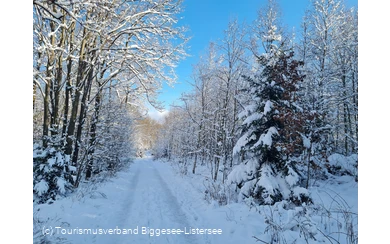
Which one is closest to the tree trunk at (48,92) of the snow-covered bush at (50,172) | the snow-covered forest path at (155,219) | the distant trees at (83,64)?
the distant trees at (83,64)

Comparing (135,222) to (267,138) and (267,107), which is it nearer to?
(267,138)

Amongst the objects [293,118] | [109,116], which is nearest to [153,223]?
[293,118]

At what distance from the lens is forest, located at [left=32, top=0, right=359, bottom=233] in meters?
3.90

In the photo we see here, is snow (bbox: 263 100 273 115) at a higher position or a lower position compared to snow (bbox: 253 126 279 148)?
higher

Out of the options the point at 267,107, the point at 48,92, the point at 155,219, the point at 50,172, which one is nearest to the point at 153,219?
the point at 155,219

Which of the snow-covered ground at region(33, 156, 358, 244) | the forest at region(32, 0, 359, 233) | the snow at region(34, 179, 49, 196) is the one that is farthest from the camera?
the forest at region(32, 0, 359, 233)

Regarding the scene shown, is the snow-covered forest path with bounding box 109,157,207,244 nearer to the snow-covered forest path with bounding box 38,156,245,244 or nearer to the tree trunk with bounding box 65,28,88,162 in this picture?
the snow-covered forest path with bounding box 38,156,245,244

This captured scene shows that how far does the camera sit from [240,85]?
746 cm

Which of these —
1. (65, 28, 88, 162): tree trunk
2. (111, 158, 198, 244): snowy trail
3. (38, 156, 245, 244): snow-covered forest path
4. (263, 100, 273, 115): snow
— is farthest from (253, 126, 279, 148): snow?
(65, 28, 88, 162): tree trunk

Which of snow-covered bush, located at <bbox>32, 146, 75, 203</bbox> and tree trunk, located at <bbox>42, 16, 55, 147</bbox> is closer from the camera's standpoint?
snow-covered bush, located at <bbox>32, 146, 75, 203</bbox>

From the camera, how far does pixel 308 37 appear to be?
6.02m

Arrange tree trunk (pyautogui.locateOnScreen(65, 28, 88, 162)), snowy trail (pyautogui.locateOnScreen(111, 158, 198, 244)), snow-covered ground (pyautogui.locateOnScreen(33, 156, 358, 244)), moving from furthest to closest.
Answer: tree trunk (pyautogui.locateOnScreen(65, 28, 88, 162)) < snowy trail (pyautogui.locateOnScreen(111, 158, 198, 244)) < snow-covered ground (pyautogui.locateOnScreen(33, 156, 358, 244))
